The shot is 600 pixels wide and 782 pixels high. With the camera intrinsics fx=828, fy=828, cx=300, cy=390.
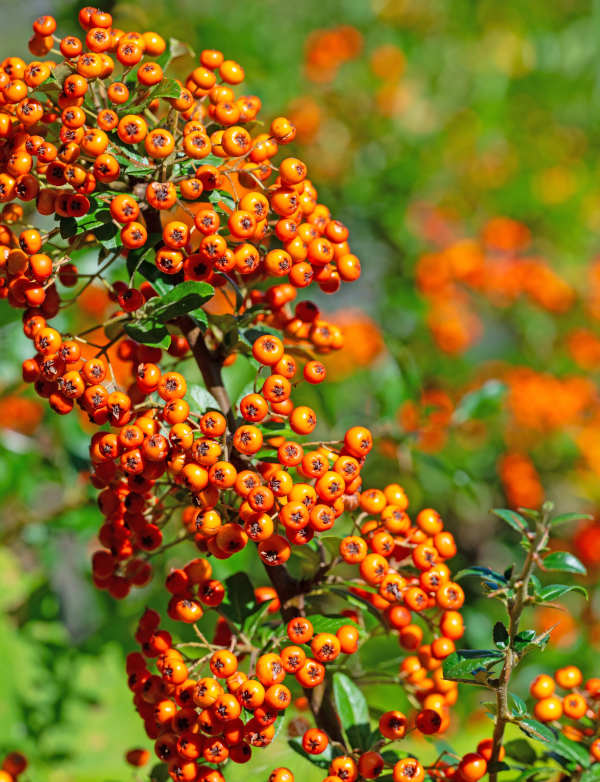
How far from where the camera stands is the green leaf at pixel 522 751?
70.4 inches

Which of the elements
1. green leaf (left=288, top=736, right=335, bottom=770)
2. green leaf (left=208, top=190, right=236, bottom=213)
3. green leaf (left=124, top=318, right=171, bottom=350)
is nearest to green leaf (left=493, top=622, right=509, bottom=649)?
green leaf (left=288, top=736, right=335, bottom=770)

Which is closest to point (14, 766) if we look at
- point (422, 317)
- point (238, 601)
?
point (238, 601)

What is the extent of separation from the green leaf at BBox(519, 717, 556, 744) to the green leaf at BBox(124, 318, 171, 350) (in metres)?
0.92

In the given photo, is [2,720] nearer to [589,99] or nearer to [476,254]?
[476,254]

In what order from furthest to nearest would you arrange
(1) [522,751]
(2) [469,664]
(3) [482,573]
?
(1) [522,751] → (3) [482,573] → (2) [469,664]

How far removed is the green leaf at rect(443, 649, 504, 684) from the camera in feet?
4.69

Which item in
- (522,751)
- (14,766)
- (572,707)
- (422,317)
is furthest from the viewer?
(422,317)

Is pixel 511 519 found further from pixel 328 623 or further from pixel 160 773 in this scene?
pixel 160 773

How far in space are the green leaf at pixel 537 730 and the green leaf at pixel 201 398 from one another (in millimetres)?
812

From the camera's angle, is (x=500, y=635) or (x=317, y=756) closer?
(x=500, y=635)

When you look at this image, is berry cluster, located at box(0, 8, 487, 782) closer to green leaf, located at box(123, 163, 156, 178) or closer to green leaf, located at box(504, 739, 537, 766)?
green leaf, located at box(123, 163, 156, 178)

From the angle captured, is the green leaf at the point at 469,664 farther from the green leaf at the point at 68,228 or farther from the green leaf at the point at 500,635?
the green leaf at the point at 68,228

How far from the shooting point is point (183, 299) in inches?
57.2

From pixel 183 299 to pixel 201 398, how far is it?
0.25 meters
